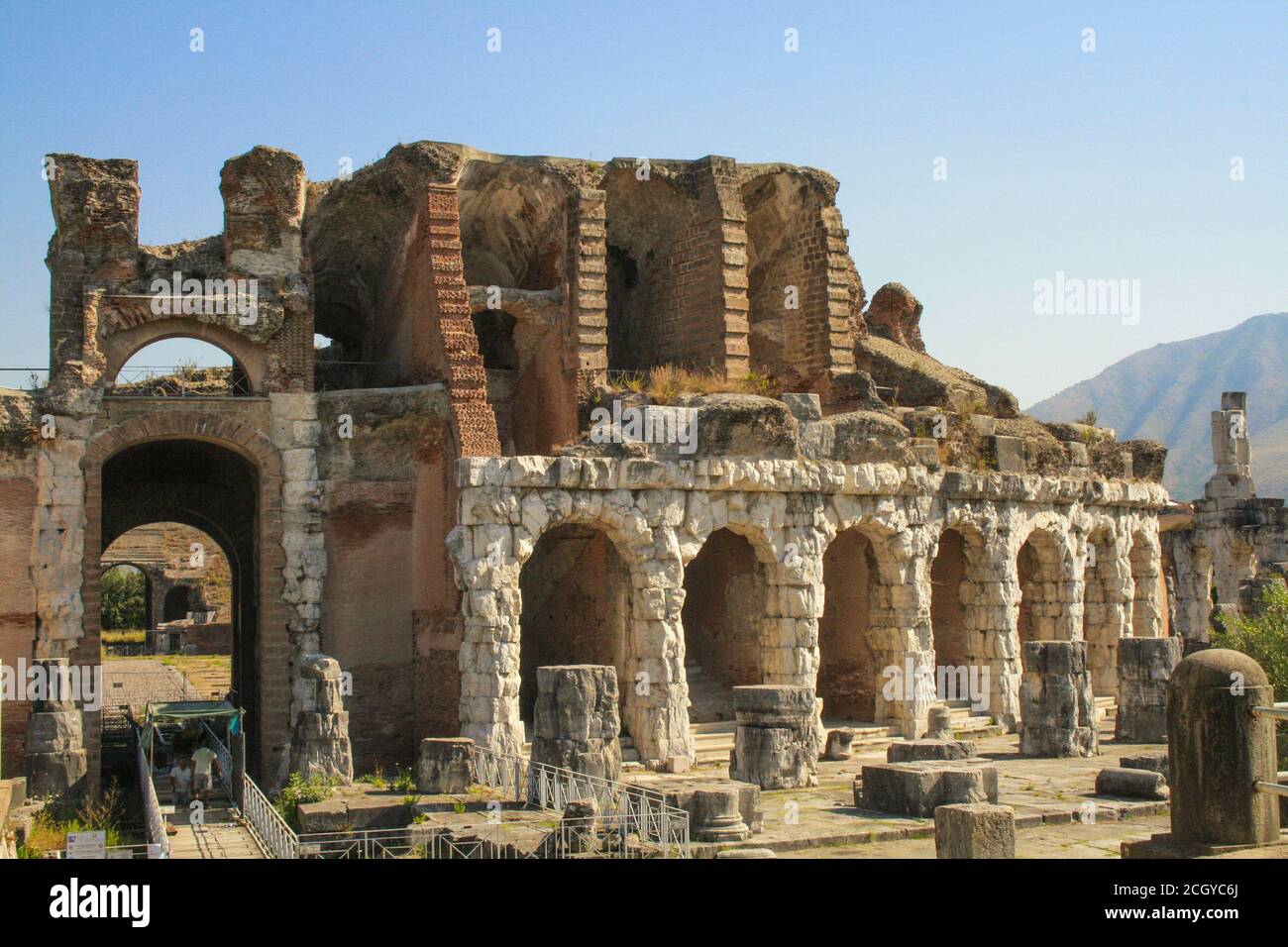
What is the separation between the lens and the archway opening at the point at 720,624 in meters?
23.0

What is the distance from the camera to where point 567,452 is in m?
20.4

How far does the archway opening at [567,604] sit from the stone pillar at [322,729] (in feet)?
15.4

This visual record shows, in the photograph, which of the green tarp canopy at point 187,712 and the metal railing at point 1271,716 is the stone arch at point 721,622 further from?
the metal railing at point 1271,716

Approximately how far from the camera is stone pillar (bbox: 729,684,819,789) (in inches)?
704

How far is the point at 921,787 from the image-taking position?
1570 cm

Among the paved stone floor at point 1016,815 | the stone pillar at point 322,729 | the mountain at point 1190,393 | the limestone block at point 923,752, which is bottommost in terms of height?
the paved stone floor at point 1016,815

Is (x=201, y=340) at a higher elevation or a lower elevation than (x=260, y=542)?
higher

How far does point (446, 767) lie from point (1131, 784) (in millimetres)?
7864

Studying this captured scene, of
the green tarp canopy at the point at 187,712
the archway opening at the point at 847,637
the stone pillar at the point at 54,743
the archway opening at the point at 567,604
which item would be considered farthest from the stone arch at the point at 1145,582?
the stone pillar at the point at 54,743

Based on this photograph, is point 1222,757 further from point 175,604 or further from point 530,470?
point 175,604

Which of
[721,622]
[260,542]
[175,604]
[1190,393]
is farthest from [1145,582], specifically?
[1190,393]

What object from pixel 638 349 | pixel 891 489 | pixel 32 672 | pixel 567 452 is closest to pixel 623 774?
pixel 567 452

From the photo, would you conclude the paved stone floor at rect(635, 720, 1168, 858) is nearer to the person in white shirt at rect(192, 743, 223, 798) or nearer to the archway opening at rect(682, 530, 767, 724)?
the archway opening at rect(682, 530, 767, 724)
